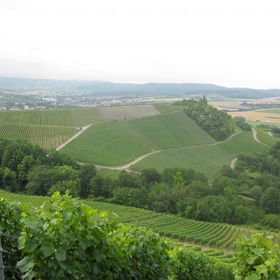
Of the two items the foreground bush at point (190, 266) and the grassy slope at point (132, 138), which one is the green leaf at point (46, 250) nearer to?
the foreground bush at point (190, 266)

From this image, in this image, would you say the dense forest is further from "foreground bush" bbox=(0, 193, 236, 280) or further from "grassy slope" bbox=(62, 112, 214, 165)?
"foreground bush" bbox=(0, 193, 236, 280)

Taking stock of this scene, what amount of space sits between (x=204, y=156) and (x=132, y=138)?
55.5 feet

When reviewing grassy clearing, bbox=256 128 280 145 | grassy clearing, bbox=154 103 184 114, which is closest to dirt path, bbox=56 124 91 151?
grassy clearing, bbox=154 103 184 114

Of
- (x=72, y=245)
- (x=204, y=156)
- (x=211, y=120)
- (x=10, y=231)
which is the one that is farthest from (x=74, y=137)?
(x=72, y=245)

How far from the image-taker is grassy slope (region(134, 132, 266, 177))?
78.2 meters

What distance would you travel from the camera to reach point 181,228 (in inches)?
1843

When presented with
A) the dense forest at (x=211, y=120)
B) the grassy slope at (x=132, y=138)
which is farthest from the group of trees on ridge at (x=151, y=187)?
the dense forest at (x=211, y=120)

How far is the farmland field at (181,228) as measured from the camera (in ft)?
138

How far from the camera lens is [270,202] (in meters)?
63.7

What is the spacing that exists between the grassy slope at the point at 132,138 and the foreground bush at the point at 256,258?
63.8m

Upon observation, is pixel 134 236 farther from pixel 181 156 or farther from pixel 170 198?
pixel 181 156

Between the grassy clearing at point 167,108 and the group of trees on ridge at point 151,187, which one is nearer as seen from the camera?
the group of trees on ridge at point 151,187

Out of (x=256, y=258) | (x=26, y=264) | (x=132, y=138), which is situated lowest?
(x=132, y=138)

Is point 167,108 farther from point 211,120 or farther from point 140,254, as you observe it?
point 140,254
